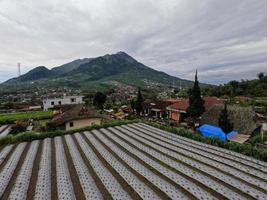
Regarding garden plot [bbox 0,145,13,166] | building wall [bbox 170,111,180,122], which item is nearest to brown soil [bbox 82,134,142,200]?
garden plot [bbox 0,145,13,166]

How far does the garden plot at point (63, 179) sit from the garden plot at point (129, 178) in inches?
81.5

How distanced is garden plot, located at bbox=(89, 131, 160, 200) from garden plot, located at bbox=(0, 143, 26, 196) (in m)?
4.36

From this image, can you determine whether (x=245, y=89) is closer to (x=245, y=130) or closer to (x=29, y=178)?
(x=245, y=130)

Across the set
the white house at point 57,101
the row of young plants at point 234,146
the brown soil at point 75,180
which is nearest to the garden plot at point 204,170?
the row of young plants at point 234,146

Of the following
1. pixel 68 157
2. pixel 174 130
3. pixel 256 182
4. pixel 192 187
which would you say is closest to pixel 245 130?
pixel 174 130

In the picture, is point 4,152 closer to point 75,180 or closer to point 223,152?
point 75,180

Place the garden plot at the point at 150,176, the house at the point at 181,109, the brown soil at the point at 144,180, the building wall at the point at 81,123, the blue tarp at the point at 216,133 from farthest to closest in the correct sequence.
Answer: the house at the point at 181,109 → the building wall at the point at 81,123 → the blue tarp at the point at 216,133 → the garden plot at the point at 150,176 → the brown soil at the point at 144,180

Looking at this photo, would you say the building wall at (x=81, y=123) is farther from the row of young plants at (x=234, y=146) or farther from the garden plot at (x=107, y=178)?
the garden plot at (x=107, y=178)

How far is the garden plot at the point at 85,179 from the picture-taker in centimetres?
644

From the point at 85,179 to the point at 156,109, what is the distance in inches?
1544

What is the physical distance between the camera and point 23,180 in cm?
775

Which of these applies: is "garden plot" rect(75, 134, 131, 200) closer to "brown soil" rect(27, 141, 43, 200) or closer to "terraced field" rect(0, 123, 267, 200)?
"terraced field" rect(0, 123, 267, 200)

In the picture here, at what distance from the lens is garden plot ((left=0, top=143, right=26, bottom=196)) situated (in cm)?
753

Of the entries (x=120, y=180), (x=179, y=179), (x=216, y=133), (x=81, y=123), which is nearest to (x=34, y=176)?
(x=120, y=180)
